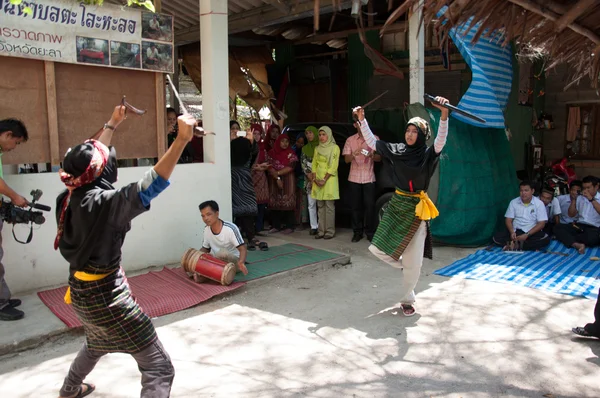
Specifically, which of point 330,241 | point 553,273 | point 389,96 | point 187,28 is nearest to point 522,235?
point 553,273

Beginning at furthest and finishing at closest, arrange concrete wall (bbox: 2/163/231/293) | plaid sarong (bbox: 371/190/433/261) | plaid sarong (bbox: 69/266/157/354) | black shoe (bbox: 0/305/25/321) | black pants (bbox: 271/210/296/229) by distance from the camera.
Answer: black pants (bbox: 271/210/296/229), concrete wall (bbox: 2/163/231/293), plaid sarong (bbox: 371/190/433/261), black shoe (bbox: 0/305/25/321), plaid sarong (bbox: 69/266/157/354)

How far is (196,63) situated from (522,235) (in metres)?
7.01

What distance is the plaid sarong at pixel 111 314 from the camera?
2.52 meters

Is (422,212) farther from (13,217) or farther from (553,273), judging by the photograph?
(13,217)

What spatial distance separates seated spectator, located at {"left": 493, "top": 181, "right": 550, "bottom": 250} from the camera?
6.78 metres

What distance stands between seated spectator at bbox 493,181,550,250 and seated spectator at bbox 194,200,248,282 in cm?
374

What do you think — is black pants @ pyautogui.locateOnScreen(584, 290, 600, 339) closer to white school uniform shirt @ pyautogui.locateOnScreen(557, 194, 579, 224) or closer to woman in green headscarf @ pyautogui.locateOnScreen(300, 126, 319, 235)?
white school uniform shirt @ pyautogui.locateOnScreen(557, 194, 579, 224)

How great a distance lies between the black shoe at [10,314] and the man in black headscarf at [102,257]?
6.25 feet

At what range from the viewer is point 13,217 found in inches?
155

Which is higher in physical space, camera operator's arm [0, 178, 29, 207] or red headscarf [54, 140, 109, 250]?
red headscarf [54, 140, 109, 250]

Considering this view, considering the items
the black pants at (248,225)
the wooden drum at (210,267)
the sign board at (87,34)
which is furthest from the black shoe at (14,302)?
the black pants at (248,225)

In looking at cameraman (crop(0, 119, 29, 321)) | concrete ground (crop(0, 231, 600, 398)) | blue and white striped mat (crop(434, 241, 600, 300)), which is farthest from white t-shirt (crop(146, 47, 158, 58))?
blue and white striped mat (crop(434, 241, 600, 300))

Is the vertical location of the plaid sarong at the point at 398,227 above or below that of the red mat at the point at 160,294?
above

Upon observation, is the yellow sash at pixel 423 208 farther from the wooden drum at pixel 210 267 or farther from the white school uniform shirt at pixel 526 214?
the white school uniform shirt at pixel 526 214
